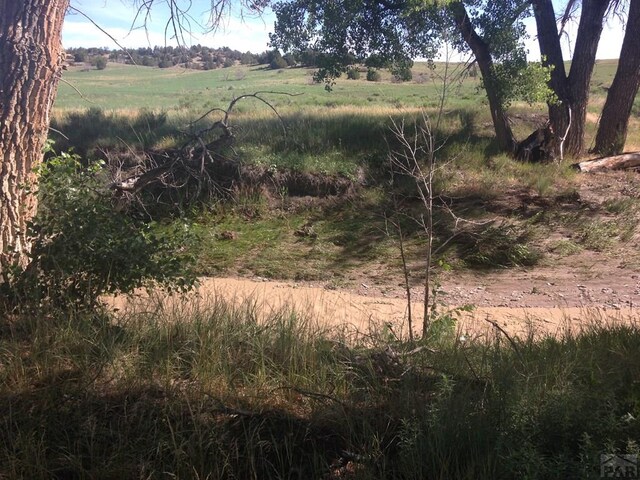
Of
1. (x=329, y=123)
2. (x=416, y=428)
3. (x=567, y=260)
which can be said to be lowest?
(x=567, y=260)

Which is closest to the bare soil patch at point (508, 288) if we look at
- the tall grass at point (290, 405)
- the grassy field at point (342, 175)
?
the grassy field at point (342, 175)

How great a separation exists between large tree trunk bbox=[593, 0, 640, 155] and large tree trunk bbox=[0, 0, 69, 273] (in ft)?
47.7

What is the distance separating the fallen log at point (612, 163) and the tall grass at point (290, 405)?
11001mm

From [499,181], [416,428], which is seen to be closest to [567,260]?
[499,181]

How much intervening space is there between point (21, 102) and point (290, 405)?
391cm

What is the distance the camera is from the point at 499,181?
13930mm

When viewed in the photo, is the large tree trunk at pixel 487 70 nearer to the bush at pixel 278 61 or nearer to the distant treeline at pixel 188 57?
the distant treeline at pixel 188 57

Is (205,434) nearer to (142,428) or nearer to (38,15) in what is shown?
(142,428)

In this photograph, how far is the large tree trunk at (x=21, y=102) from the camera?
17.5 ft

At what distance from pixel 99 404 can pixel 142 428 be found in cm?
39

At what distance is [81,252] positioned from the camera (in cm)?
505

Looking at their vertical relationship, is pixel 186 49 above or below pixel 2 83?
above

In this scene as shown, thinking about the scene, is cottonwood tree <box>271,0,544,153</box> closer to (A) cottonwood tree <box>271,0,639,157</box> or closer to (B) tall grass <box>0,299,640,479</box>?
(A) cottonwood tree <box>271,0,639,157</box>

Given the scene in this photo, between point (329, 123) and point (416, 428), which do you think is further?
point (329, 123)
